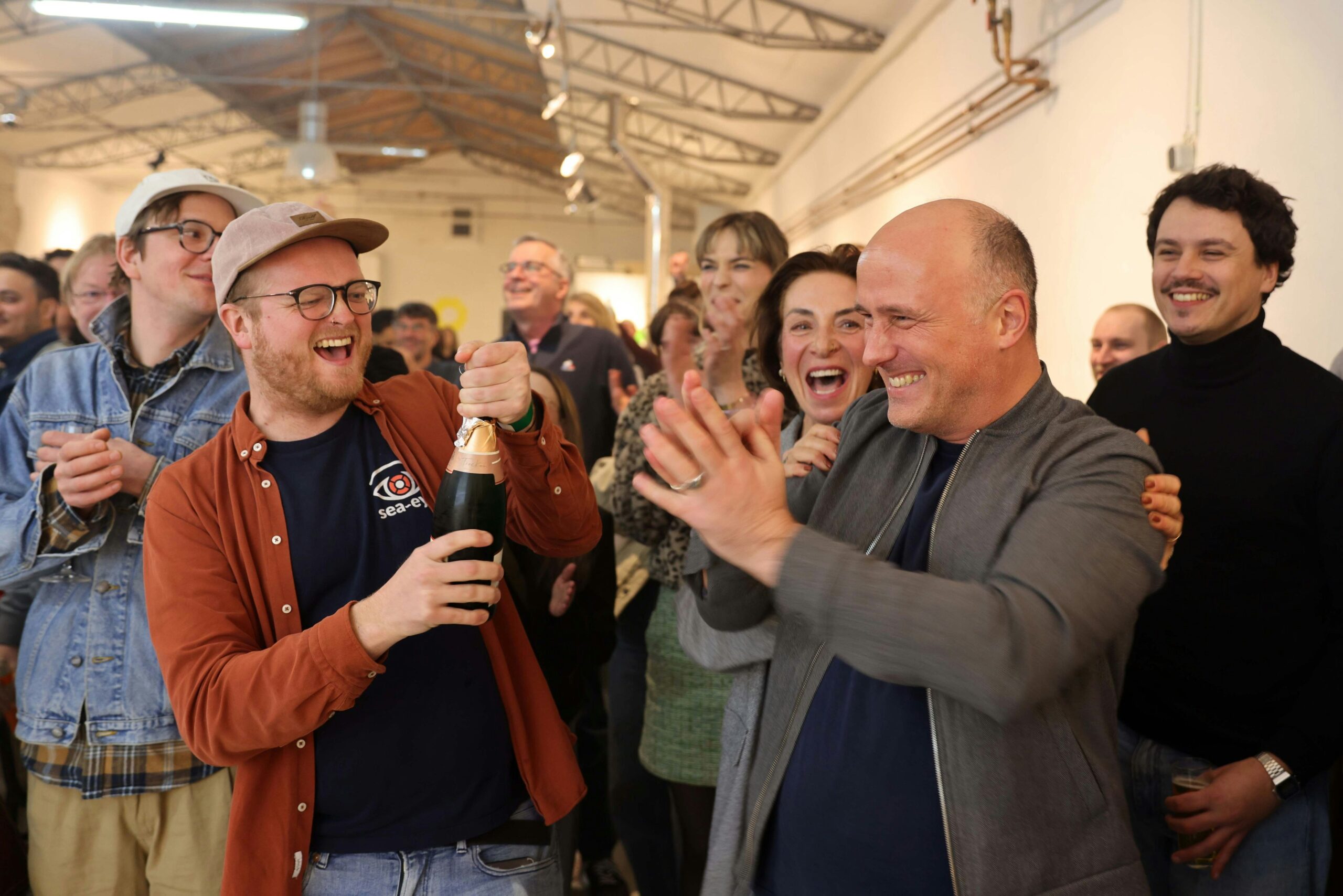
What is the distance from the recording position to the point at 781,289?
2238 millimetres

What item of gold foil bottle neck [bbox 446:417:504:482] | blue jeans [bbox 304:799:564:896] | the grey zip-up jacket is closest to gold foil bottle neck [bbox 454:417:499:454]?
gold foil bottle neck [bbox 446:417:504:482]

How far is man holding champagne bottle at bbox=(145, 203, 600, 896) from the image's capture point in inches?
54.1

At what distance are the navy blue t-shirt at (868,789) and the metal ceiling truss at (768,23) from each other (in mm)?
8020

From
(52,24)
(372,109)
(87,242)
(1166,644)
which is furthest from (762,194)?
(1166,644)

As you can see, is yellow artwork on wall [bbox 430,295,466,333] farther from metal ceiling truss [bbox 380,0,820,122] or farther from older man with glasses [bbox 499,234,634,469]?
older man with glasses [bbox 499,234,634,469]

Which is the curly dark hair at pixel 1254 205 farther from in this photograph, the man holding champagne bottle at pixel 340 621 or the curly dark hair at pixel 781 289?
the man holding champagne bottle at pixel 340 621

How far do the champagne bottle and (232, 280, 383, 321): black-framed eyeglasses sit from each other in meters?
0.38

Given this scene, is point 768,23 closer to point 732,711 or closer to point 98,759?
point 732,711

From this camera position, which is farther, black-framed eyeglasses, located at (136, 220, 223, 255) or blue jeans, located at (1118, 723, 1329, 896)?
black-framed eyeglasses, located at (136, 220, 223, 255)

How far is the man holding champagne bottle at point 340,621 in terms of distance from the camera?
1.37 meters

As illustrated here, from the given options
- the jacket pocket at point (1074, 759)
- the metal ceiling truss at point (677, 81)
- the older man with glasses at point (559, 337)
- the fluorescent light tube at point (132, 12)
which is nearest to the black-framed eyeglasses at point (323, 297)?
the jacket pocket at point (1074, 759)

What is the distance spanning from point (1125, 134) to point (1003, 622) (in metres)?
4.25

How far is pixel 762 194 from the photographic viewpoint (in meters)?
15.5

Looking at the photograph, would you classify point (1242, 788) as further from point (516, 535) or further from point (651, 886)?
point (651, 886)
